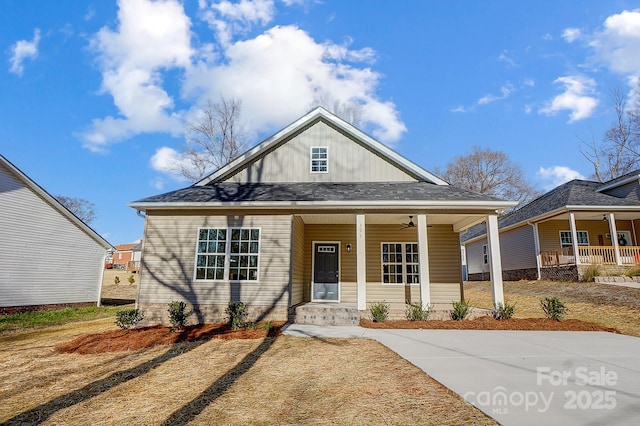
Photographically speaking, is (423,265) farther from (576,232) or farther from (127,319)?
(576,232)

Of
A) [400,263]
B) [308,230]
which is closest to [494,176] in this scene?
[400,263]

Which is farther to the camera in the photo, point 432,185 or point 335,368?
point 432,185

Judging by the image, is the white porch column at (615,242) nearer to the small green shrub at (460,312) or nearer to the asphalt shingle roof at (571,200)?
the asphalt shingle roof at (571,200)

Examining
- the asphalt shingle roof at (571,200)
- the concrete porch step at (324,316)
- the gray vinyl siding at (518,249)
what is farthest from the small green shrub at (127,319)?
the gray vinyl siding at (518,249)

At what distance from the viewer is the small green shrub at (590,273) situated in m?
14.7

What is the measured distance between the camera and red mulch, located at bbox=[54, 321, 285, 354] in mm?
6627

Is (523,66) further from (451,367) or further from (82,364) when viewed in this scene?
(82,364)

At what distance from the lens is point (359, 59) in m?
19.2

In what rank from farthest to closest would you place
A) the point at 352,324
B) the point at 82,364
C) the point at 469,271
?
the point at 469,271, the point at 352,324, the point at 82,364

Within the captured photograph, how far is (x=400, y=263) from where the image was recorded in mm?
12094

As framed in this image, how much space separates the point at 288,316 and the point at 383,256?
452cm

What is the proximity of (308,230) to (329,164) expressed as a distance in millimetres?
2566

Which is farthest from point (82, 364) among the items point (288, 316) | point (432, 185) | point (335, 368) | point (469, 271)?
point (469, 271)

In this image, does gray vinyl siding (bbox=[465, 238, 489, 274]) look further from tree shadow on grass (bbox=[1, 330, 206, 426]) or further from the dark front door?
tree shadow on grass (bbox=[1, 330, 206, 426])
